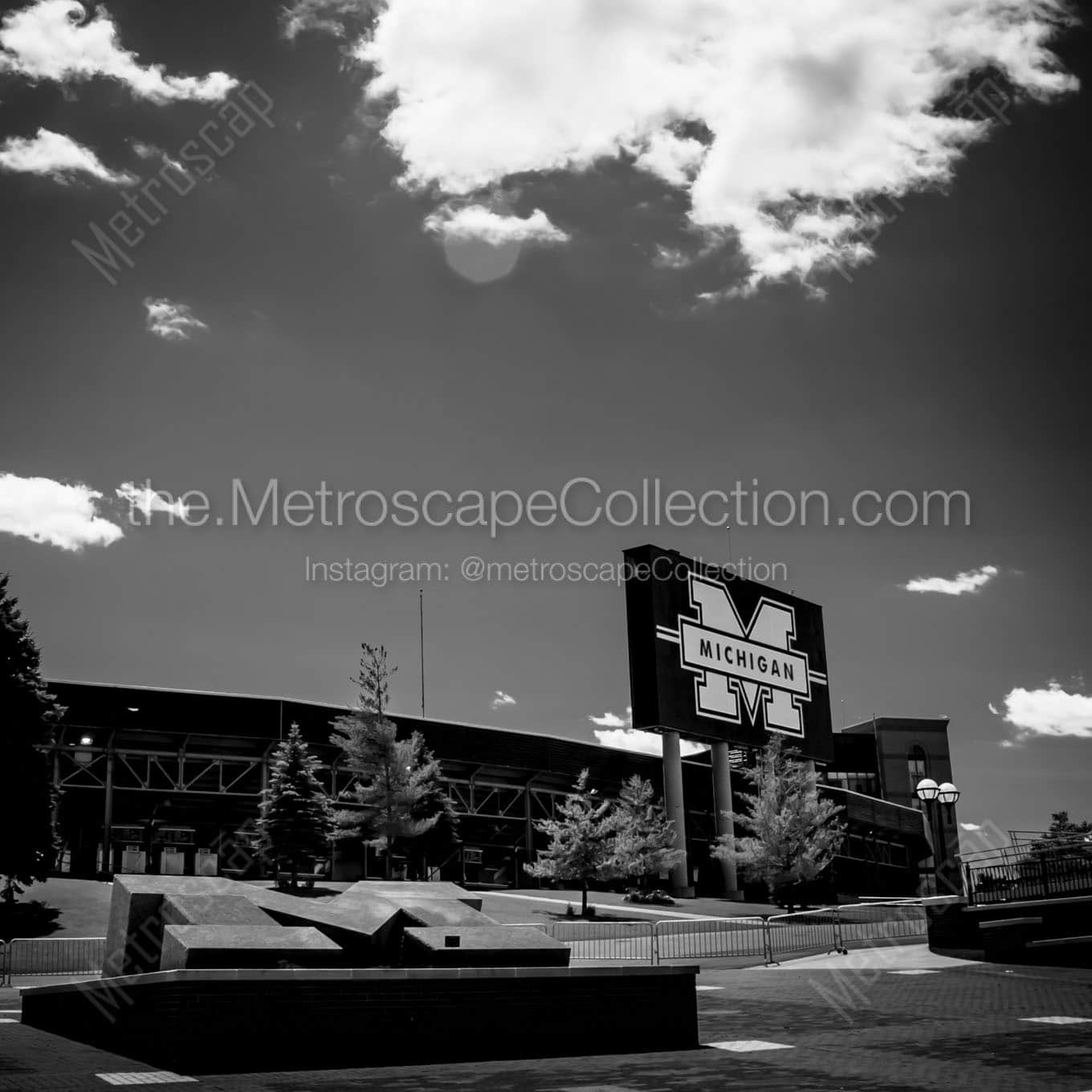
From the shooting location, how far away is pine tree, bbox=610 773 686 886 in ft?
143

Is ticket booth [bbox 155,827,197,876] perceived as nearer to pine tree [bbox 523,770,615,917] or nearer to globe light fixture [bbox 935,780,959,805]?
pine tree [bbox 523,770,615,917]

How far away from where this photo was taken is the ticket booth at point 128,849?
48156 millimetres

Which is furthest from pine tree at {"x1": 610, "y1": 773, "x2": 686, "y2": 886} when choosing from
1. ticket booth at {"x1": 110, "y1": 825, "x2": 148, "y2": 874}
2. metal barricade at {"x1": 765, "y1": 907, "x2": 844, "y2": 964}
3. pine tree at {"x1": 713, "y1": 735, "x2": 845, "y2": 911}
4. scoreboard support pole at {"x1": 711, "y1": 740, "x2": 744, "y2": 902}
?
ticket booth at {"x1": 110, "y1": 825, "x2": 148, "y2": 874}

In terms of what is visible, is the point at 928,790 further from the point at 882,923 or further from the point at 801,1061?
the point at 801,1061

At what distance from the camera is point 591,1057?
449 inches

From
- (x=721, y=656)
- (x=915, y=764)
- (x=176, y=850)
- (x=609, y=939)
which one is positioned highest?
(x=721, y=656)

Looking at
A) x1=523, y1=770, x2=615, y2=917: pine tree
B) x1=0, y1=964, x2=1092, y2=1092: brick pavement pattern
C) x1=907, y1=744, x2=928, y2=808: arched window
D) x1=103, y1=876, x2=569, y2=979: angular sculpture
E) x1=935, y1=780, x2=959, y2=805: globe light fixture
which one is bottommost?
x1=0, y1=964, x2=1092, y2=1092: brick pavement pattern

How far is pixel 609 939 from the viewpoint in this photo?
30938 mm

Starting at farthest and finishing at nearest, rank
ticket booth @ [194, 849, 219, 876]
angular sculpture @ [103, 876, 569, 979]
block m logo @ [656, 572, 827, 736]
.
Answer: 1. ticket booth @ [194, 849, 219, 876]
2. block m logo @ [656, 572, 827, 736]
3. angular sculpture @ [103, 876, 569, 979]

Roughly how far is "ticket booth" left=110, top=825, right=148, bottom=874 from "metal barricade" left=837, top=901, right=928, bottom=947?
27.9 meters

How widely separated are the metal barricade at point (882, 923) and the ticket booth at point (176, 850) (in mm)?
26288

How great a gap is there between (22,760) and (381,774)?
14121 millimetres

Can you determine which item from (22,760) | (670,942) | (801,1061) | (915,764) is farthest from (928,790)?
(915,764)

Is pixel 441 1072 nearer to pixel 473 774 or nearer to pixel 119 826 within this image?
pixel 119 826
